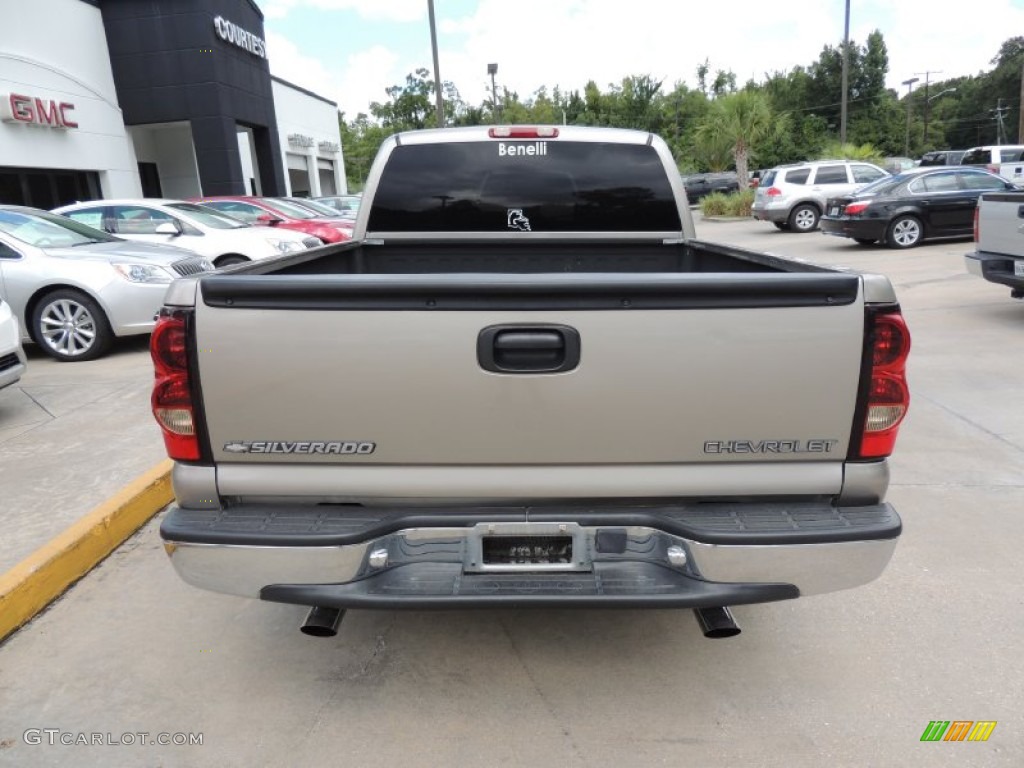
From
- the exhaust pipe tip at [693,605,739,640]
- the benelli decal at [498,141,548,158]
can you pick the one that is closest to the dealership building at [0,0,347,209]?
the benelli decal at [498,141,548,158]

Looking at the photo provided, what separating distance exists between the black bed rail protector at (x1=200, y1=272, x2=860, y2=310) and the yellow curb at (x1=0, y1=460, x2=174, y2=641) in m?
1.93

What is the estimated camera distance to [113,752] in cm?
252

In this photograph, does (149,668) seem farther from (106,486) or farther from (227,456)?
(106,486)

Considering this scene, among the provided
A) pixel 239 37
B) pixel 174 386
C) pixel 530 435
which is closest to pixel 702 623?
pixel 530 435

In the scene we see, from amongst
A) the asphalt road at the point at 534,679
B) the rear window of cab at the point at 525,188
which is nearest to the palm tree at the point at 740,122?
the rear window of cab at the point at 525,188

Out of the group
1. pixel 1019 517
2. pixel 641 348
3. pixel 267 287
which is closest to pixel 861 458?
pixel 641 348

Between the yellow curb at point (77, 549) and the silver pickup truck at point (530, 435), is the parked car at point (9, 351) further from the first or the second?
the silver pickup truck at point (530, 435)

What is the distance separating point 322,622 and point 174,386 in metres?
0.97

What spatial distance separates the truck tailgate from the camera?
7.40 feet

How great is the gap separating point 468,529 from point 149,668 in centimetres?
155

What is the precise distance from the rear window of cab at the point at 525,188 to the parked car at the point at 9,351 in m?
3.46

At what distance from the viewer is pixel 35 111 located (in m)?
17.9

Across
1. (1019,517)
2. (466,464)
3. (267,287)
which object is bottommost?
(1019,517)

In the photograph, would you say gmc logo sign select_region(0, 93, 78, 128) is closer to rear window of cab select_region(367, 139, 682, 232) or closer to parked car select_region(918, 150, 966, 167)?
rear window of cab select_region(367, 139, 682, 232)
